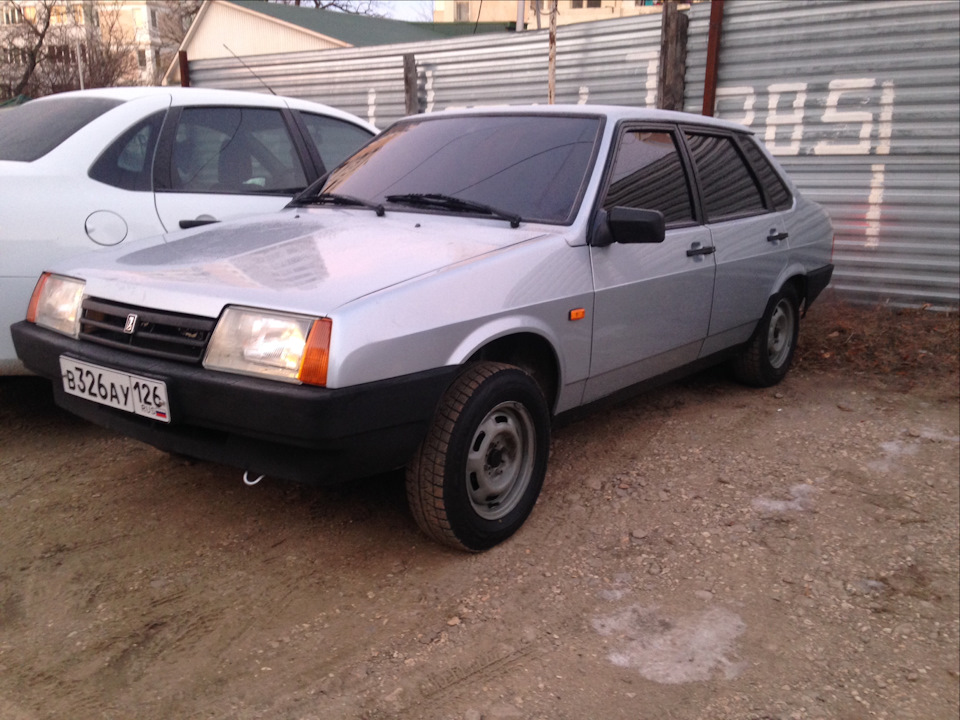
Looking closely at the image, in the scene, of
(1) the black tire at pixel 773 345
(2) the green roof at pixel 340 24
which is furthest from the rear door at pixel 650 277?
(2) the green roof at pixel 340 24

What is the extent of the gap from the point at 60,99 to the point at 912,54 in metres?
6.49

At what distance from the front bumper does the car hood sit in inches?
9.0

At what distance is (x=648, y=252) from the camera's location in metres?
3.65

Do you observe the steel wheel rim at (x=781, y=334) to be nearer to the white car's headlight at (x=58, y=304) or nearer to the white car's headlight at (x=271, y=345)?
the white car's headlight at (x=271, y=345)

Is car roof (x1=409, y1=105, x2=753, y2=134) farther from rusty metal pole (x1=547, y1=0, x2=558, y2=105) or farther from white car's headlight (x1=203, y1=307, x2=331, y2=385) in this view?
rusty metal pole (x1=547, y1=0, x2=558, y2=105)

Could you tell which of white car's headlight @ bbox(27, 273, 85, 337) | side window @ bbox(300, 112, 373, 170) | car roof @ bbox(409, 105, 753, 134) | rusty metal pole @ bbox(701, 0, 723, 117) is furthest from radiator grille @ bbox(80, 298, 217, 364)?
rusty metal pole @ bbox(701, 0, 723, 117)

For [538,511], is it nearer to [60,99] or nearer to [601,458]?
[601,458]

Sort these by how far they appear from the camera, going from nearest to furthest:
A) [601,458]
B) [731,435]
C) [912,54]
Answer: [601,458] → [731,435] → [912,54]

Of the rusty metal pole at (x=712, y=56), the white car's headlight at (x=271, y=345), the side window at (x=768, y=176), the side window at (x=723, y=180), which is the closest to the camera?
the white car's headlight at (x=271, y=345)

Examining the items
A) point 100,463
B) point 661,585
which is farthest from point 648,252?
point 100,463

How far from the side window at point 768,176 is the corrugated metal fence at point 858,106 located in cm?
257

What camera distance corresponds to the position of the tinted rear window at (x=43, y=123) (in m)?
3.89

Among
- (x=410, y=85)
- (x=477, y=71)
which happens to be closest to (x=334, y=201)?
(x=477, y=71)

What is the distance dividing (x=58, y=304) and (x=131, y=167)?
1242mm
